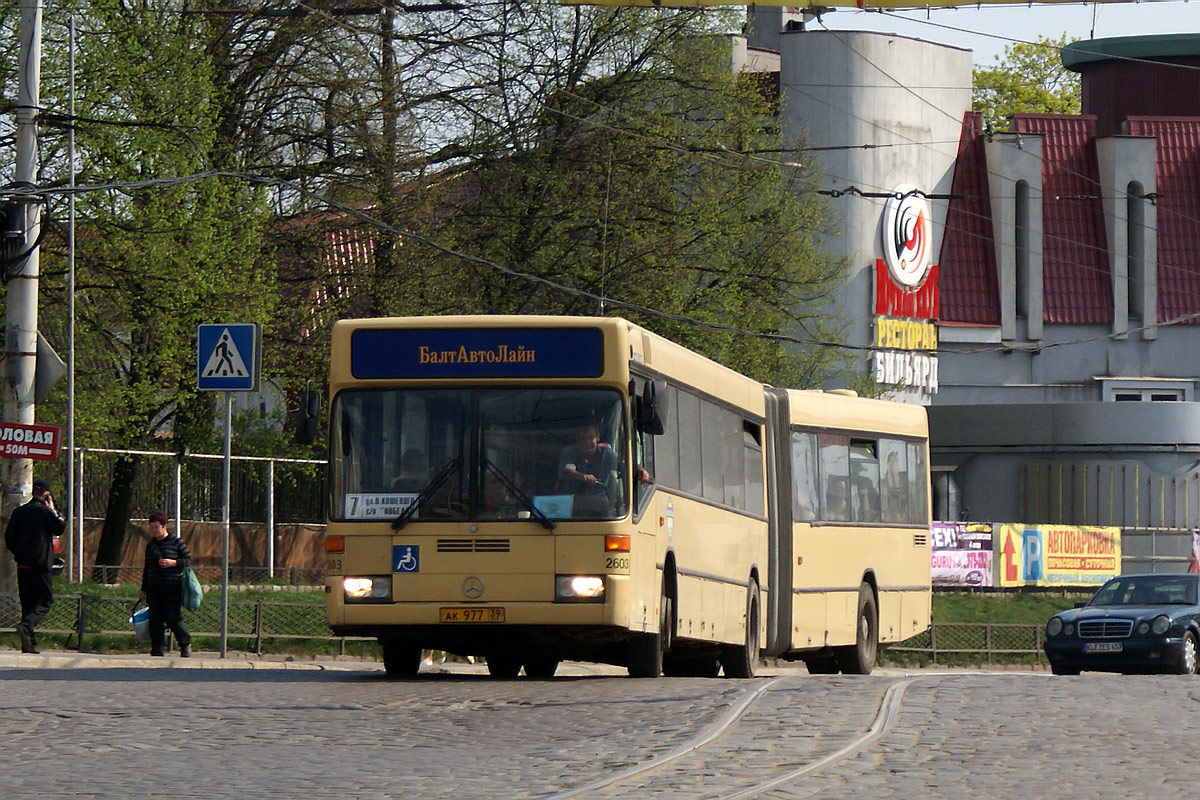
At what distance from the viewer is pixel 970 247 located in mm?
62906

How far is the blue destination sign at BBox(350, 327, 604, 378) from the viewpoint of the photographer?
54.7 feet

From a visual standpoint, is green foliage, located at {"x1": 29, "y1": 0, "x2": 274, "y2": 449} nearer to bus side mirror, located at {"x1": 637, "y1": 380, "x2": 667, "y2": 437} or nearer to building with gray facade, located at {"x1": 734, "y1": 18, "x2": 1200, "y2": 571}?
bus side mirror, located at {"x1": 637, "y1": 380, "x2": 667, "y2": 437}

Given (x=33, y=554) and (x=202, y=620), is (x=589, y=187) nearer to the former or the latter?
(x=202, y=620)

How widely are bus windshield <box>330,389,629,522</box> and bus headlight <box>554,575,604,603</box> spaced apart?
469 millimetres

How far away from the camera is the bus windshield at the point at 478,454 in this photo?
53.8 ft

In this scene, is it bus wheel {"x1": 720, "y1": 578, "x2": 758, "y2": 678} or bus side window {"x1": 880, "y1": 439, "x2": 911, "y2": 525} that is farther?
bus side window {"x1": 880, "y1": 439, "x2": 911, "y2": 525}

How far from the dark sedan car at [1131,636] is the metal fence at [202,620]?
354 inches

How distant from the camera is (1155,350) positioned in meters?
64.8

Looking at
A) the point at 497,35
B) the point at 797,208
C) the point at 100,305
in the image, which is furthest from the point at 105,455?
the point at 797,208

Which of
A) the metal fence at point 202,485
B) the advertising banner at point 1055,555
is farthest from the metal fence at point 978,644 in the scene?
the metal fence at point 202,485

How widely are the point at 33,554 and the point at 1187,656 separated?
13876mm

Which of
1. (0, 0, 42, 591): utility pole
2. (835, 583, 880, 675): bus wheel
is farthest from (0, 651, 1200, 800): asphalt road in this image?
(835, 583, 880, 675): bus wheel

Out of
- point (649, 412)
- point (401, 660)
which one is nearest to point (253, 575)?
point (401, 660)

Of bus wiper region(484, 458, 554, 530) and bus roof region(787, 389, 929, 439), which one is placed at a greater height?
bus roof region(787, 389, 929, 439)
